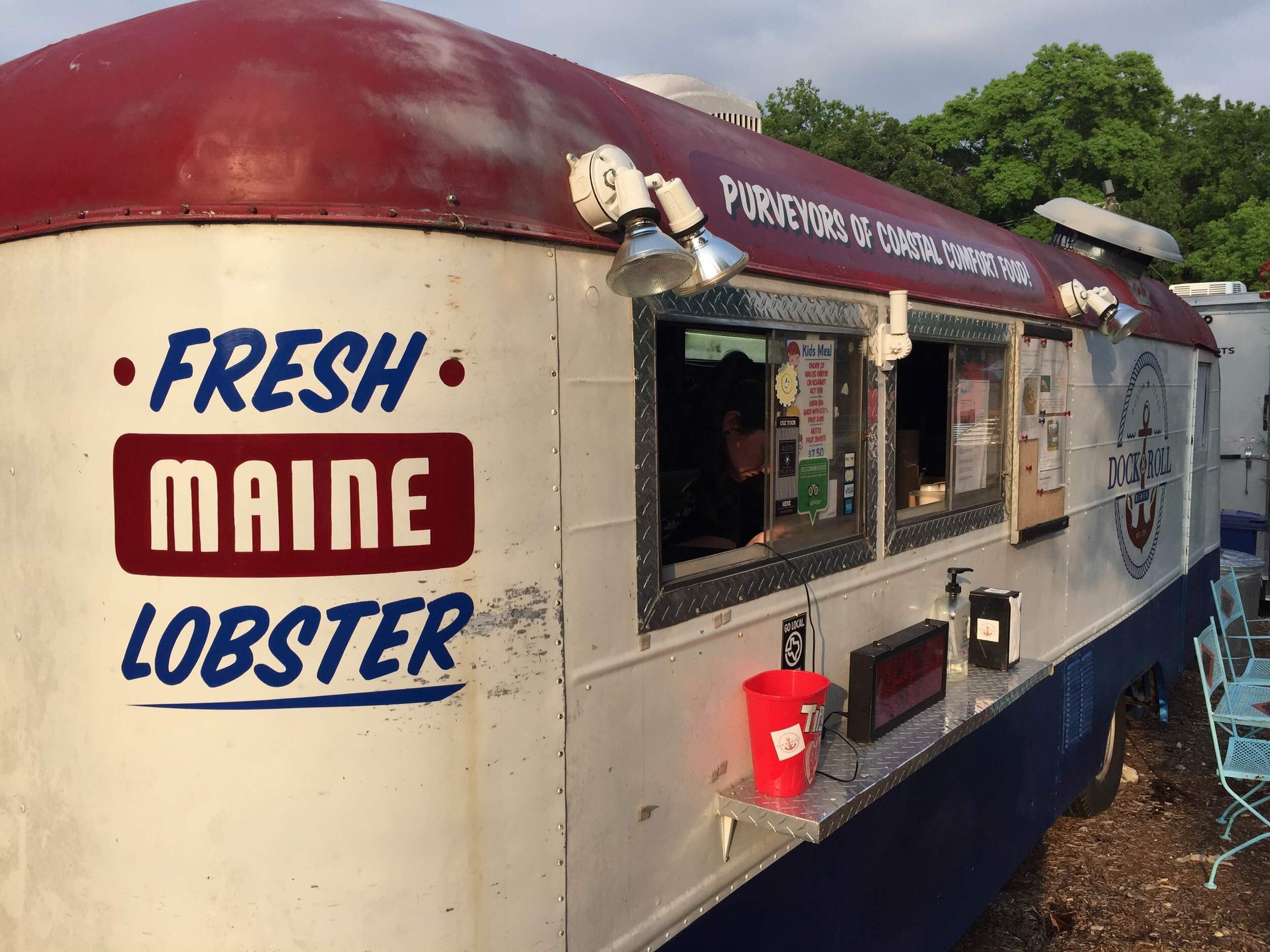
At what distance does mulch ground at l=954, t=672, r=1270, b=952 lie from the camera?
176 inches

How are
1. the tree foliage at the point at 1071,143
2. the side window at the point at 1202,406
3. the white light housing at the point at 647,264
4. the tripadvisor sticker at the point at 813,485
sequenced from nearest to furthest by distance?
1. the white light housing at the point at 647,264
2. the tripadvisor sticker at the point at 813,485
3. the side window at the point at 1202,406
4. the tree foliage at the point at 1071,143

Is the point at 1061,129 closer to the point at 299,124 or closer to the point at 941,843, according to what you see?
the point at 941,843

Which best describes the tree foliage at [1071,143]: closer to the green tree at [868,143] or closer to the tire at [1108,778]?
the green tree at [868,143]

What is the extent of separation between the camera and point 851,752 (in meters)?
2.80

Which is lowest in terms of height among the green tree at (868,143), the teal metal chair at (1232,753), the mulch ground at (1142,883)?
the mulch ground at (1142,883)

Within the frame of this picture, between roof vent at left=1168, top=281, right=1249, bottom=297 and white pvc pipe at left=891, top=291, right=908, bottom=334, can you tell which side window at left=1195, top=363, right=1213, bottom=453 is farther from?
white pvc pipe at left=891, top=291, right=908, bottom=334

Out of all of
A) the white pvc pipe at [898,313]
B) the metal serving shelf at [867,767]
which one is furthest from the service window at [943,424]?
the metal serving shelf at [867,767]

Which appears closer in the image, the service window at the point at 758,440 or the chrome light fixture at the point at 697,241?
the chrome light fixture at the point at 697,241

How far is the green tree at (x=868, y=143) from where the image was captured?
25.4m

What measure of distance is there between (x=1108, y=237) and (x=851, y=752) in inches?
163

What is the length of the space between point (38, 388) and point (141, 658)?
1.82 feet

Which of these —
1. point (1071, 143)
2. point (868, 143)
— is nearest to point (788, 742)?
point (868, 143)

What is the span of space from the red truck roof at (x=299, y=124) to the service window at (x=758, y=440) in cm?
69

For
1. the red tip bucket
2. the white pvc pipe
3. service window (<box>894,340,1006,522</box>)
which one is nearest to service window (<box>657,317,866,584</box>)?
the white pvc pipe
